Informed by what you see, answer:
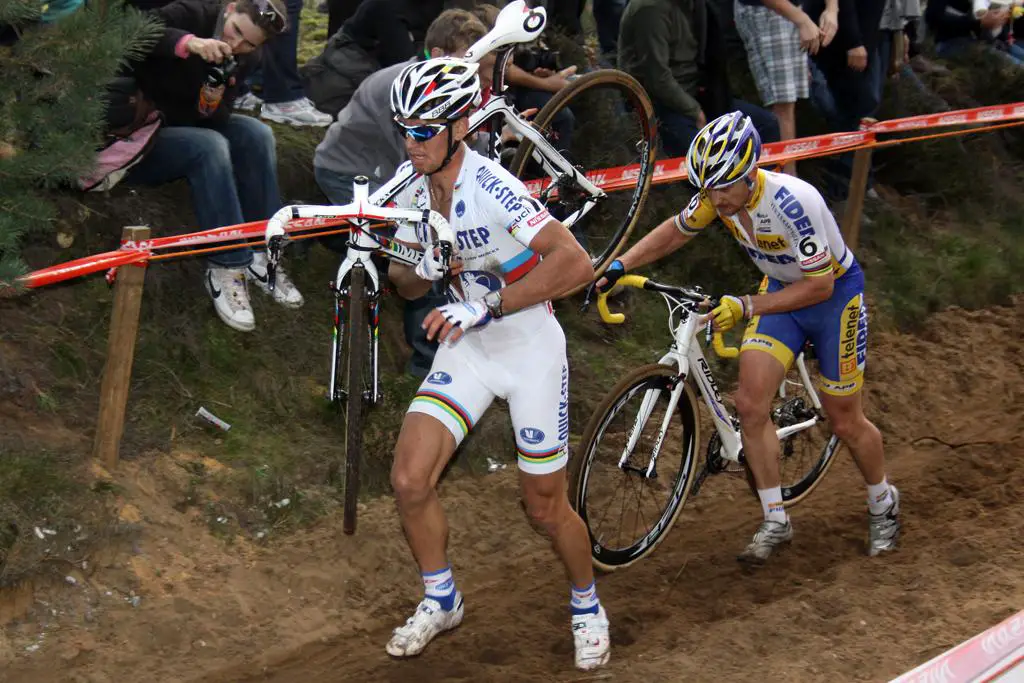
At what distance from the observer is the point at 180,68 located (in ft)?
23.3

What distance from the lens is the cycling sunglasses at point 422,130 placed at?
17.4 feet

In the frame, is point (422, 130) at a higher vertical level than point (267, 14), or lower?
higher

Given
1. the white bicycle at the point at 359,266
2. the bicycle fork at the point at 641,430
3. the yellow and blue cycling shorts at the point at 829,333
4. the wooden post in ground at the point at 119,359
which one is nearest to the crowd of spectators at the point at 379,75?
the wooden post in ground at the point at 119,359

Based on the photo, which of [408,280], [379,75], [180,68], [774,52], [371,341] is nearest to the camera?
[408,280]

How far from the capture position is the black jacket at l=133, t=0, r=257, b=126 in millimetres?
7012

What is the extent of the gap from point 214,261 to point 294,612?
90.9 inches

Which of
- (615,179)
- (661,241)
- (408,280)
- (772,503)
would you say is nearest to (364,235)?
(408,280)

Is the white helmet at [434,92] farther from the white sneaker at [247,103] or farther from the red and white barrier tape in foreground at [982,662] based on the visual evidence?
the white sneaker at [247,103]

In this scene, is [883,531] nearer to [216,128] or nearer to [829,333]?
[829,333]

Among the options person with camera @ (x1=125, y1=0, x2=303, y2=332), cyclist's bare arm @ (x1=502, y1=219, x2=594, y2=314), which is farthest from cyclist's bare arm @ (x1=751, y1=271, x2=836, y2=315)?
person with camera @ (x1=125, y1=0, x2=303, y2=332)

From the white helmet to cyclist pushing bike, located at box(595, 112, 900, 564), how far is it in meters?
1.53

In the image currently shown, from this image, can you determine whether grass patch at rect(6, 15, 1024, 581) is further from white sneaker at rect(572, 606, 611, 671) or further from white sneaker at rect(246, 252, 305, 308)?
white sneaker at rect(572, 606, 611, 671)

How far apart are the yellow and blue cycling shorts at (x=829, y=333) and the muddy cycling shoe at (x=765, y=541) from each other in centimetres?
85

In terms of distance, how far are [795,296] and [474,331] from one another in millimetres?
1961
